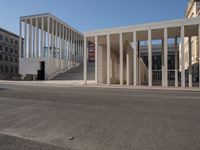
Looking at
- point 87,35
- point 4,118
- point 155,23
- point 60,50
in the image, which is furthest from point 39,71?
point 4,118

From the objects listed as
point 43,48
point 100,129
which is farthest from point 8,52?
point 100,129

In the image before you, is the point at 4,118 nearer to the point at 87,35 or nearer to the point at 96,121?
the point at 96,121

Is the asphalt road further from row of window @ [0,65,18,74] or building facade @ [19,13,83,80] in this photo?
row of window @ [0,65,18,74]

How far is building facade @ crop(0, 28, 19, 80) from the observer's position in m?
65.3

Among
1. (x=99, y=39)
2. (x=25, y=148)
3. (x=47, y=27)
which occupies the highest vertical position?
(x=47, y=27)

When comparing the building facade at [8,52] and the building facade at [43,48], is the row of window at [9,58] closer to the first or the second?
the building facade at [8,52]

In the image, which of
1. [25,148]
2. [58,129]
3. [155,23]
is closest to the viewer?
[25,148]

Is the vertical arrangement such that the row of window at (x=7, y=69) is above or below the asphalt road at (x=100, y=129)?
above

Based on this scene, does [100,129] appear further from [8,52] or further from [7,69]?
[8,52]

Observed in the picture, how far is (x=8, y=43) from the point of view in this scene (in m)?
68.6

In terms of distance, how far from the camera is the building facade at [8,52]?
2571 inches

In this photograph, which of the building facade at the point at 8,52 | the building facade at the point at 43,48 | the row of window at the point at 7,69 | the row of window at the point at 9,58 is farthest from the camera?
the row of window at the point at 9,58

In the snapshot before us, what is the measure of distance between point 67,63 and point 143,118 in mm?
38558

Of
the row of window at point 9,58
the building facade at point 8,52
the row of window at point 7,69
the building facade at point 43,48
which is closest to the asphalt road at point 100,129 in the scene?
the building facade at point 43,48
